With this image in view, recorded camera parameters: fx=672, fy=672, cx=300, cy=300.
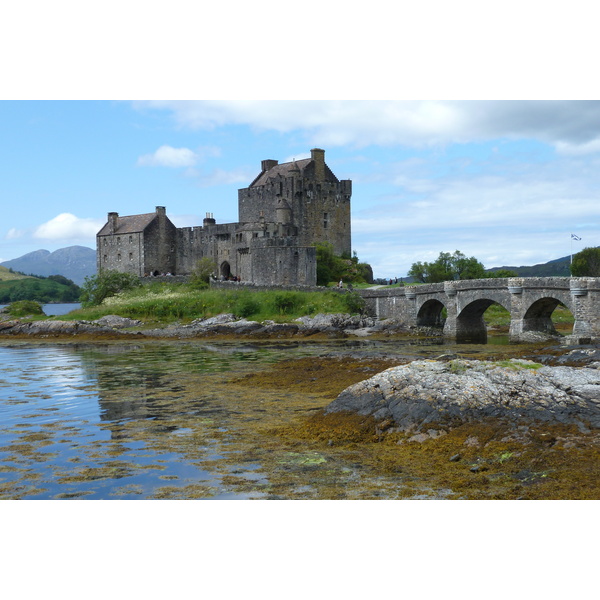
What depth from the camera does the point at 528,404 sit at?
38.1ft

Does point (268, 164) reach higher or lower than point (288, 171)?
higher

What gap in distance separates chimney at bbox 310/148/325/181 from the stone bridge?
1794 cm

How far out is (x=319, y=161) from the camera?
60.1 m

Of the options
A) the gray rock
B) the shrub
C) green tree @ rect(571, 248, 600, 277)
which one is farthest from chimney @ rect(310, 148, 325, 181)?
green tree @ rect(571, 248, 600, 277)

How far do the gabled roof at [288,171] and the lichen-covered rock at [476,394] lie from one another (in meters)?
46.4

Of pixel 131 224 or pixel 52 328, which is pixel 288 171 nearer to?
pixel 131 224

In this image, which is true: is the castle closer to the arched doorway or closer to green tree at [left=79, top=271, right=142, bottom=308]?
the arched doorway

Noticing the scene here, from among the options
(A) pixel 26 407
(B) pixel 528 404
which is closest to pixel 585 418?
(B) pixel 528 404

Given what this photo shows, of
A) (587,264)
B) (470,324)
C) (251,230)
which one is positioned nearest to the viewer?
(470,324)

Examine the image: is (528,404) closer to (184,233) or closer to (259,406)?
(259,406)

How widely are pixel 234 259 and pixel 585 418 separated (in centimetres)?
4742

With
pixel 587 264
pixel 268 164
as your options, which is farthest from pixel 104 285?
pixel 587 264

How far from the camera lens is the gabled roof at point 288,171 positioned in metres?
58.9

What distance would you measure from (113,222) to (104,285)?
39.3 feet
